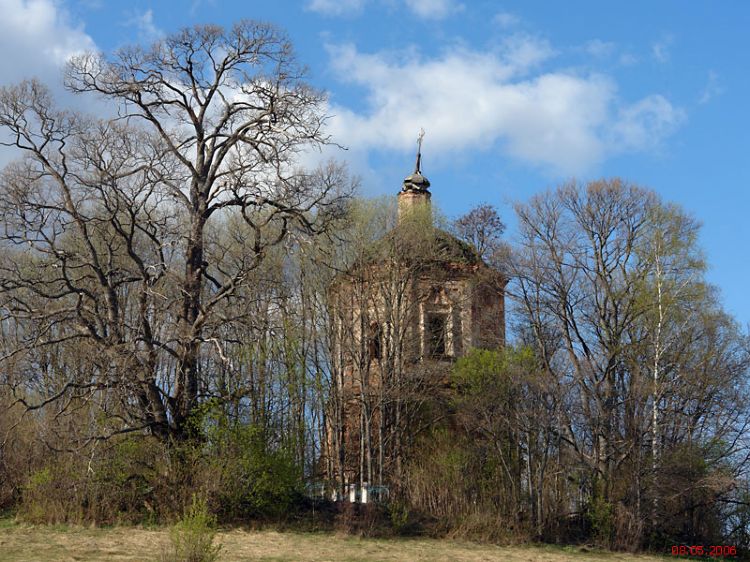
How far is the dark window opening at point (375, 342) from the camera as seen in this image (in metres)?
32.0

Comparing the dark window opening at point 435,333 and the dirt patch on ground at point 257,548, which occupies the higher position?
the dark window opening at point 435,333

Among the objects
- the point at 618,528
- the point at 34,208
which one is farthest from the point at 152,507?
the point at 618,528

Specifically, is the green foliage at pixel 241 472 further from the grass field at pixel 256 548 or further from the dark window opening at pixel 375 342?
the dark window opening at pixel 375 342

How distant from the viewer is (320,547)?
774 inches

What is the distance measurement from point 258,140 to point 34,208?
5468 millimetres

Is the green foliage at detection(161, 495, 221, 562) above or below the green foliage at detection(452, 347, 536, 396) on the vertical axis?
below

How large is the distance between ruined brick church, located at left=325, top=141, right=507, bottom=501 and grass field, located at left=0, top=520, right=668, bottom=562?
8408mm

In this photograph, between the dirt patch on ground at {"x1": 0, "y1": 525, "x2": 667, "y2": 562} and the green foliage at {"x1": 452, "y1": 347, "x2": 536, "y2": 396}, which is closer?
the dirt patch on ground at {"x1": 0, "y1": 525, "x2": 667, "y2": 562}

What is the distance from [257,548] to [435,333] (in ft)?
48.2

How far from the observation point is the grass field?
56.2 feet

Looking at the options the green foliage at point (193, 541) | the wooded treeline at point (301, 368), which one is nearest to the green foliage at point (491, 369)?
the wooded treeline at point (301, 368)

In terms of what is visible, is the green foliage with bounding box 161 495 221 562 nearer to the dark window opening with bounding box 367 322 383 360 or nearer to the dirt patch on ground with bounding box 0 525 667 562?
the dirt patch on ground with bounding box 0 525 667 562
